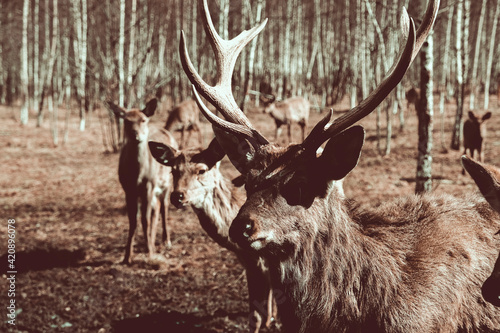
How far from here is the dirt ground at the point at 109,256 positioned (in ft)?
16.9

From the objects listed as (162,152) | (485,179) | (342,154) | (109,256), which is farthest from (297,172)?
(109,256)

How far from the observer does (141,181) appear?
7.21 meters

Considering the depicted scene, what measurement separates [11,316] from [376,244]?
4175mm

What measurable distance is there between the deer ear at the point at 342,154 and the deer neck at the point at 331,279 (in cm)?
20

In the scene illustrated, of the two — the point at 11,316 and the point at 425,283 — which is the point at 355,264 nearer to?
the point at 425,283

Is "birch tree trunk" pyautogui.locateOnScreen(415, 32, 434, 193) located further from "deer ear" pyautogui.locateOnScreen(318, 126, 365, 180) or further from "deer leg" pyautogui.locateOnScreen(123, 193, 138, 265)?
"deer ear" pyautogui.locateOnScreen(318, 126, 365, 180)

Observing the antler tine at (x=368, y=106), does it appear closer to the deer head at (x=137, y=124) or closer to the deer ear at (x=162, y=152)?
the deer ear at (x=162, y=152)

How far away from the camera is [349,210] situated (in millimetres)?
2932

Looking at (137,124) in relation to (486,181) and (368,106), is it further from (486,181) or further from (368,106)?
(486,181)

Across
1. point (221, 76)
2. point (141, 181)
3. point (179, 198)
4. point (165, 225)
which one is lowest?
point (165, 225)

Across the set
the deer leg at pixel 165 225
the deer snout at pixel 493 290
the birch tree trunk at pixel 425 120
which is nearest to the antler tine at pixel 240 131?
the deer snout at pixel 493 290

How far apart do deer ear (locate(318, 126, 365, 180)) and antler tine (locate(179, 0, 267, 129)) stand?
0.63 metres

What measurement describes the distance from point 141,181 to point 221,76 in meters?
4.04

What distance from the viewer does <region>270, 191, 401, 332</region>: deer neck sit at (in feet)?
8.57
